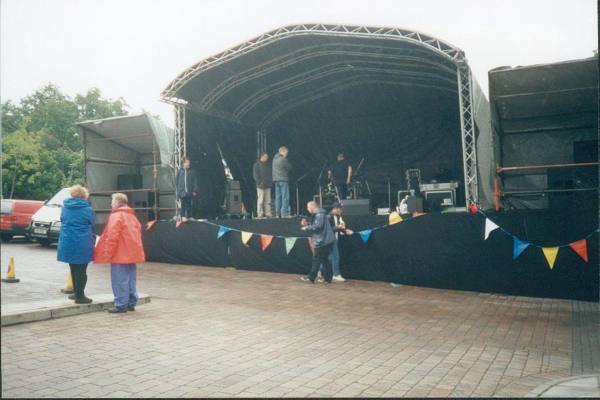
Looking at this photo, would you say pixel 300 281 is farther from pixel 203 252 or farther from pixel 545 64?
pixel 545 64

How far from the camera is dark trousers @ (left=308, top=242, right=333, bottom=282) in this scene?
1077 cm

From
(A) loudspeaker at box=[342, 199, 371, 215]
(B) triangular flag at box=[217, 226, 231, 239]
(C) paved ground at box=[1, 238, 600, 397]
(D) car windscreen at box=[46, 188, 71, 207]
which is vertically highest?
(D) car windscreen at box=[46, 188, 71, 207]

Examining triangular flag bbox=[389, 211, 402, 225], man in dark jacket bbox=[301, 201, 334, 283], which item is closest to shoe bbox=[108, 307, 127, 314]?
man in dark jacket bbox=[301, 201, 334, 283]

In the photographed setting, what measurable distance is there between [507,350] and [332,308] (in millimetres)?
3021

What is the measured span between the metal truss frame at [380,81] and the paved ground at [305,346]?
360 cm

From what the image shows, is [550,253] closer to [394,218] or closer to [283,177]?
[394,218]

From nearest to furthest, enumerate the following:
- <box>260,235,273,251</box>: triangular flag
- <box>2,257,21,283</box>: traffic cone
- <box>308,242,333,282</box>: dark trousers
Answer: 1. <box>2,257,21,283</box>: traffic cone
2. <box>308,242,333,282</box>: dark trousers
3. <box>260,235,273,251</box>: triangular flag

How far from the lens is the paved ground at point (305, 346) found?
14.3 feet

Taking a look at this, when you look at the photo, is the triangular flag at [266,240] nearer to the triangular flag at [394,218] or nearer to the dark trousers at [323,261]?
the dark trousers at [323,261]

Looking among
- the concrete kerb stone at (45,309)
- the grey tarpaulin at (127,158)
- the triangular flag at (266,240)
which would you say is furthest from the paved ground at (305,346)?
the grey tarpaulin at (127,158)

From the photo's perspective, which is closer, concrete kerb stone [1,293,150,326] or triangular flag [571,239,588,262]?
concrete kerb stone [1,293,150,326]

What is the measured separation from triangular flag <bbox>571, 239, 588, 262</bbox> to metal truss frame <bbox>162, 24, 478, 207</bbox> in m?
2.84

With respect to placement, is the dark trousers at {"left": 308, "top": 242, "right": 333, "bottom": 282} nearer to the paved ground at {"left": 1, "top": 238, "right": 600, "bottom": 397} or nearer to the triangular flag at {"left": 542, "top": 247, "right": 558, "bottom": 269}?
the paved ground at {"left": 1, "top": 238, "right": 600, "bottom": 397}

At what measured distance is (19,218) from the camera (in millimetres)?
16375
